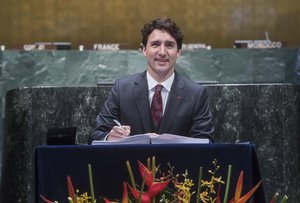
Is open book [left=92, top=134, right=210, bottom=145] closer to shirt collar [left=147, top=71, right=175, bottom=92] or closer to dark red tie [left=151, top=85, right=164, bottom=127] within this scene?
dark red tie [left=151, top=85, right=164, bottom=127]

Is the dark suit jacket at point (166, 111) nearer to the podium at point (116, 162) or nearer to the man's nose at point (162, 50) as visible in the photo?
the man's nose at point (162, 50)

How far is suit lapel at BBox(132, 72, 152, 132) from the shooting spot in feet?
12.3

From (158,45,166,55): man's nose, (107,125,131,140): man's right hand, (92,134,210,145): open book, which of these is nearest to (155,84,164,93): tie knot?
(158,45,166,55): man's nose

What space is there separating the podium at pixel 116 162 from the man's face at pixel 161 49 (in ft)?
3.45

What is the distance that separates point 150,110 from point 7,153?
5.50 ft

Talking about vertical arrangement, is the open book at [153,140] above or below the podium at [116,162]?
above

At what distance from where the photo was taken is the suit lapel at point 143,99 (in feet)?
12.3

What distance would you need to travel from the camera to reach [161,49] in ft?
12.4

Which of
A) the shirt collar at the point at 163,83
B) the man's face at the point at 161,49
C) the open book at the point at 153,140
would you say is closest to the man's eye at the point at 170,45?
the man's face at the point at 161,49

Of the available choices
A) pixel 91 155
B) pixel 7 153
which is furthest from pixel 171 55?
pixel 7 153

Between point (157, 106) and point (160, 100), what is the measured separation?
48 millimetres

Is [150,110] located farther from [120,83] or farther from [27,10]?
[27,10]

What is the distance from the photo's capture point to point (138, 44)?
8117 mm

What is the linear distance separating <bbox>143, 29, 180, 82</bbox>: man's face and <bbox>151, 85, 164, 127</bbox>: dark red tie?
95 mm
